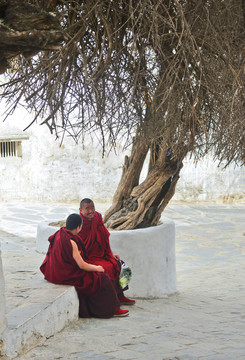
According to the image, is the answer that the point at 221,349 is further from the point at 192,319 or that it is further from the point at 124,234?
the point at 124,234

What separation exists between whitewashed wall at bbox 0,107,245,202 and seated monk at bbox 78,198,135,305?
995 centimetres

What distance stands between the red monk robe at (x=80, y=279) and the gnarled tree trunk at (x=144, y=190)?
→ 178 centimetres

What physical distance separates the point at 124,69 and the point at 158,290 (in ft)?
10.5

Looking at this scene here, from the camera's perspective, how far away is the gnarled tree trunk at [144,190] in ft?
23.4

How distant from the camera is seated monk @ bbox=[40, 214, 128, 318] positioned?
5227mm

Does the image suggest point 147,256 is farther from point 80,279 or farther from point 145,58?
point 145,58

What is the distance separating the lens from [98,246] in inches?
240

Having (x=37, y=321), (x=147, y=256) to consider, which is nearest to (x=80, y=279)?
(x=37, y=321)

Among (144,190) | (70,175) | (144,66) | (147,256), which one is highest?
(144,66)

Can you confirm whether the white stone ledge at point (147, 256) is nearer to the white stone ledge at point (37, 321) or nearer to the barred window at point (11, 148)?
the white stone ledge at point (37, 321)

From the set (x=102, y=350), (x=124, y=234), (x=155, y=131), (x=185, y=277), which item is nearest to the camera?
(x=102, y=350)

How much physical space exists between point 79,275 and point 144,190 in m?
2.35

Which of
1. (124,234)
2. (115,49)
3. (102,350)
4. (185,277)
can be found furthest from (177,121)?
(185,277)

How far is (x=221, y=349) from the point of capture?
13.7 feet
